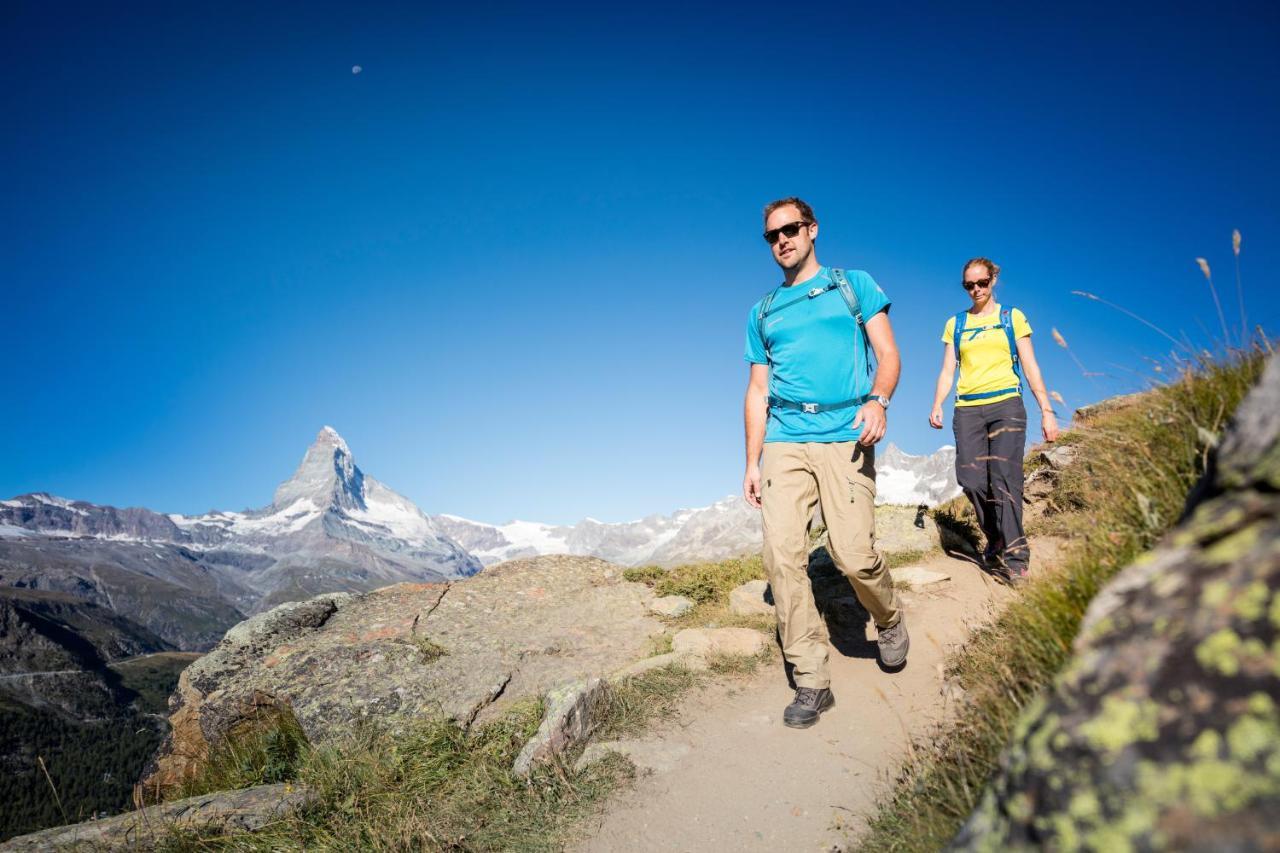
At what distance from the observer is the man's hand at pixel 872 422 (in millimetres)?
5320

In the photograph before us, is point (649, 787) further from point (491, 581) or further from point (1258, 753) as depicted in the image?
point (491, 581)

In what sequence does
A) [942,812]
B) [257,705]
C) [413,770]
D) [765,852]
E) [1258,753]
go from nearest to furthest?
[1258,753]
[942,812]
[765,852]
[413,770]
[257,705]

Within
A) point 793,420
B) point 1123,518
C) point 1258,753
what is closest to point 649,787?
point 793,420

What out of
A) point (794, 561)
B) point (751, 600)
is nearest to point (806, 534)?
point (794, 561)

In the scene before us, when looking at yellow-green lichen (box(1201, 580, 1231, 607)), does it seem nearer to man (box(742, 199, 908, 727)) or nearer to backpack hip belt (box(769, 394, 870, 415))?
man (box(742, 199, 908, 727))

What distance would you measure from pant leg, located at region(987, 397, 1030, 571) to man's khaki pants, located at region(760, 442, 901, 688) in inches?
115

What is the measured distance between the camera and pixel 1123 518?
11.2ft

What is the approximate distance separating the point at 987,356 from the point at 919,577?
351cm

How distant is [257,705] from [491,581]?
439cm

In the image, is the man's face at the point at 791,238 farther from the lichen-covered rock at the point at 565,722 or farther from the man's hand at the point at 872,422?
the lichen-covered rock at the point at 565,722

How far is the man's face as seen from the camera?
20.1ft

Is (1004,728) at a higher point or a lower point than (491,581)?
lower

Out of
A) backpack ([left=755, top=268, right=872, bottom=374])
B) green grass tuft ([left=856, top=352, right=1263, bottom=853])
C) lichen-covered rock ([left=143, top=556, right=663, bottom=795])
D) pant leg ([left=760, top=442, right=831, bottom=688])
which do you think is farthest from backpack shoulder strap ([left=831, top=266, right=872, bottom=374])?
lichen-covered rock ([left=143, top=556, right=663, bottom=795])

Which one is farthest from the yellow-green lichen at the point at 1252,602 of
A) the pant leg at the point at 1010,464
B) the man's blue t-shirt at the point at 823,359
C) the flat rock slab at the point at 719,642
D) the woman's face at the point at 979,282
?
the woman's face at the point at 979,282
